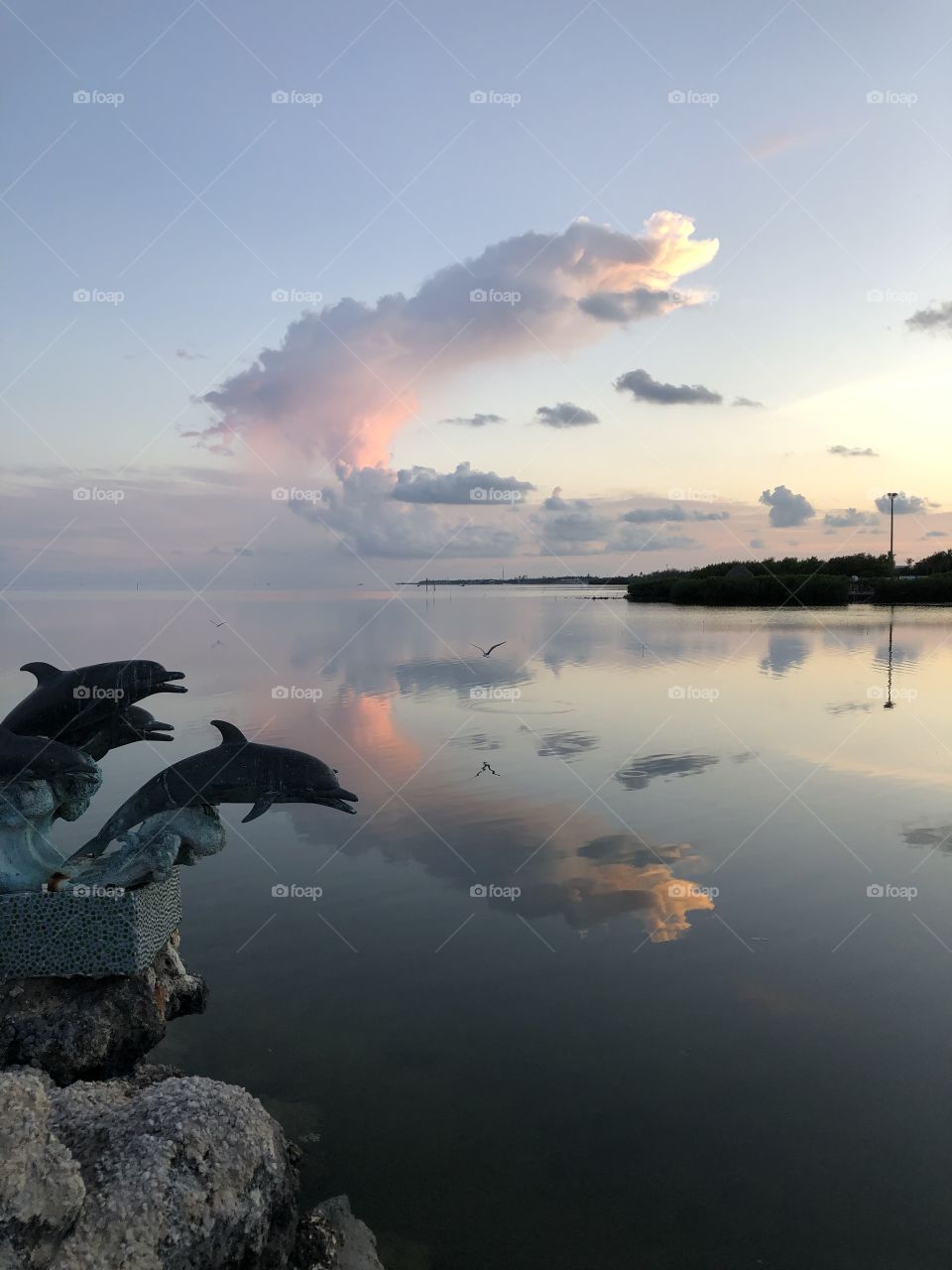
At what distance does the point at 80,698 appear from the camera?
9.71 metres

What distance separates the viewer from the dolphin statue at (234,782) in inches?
372

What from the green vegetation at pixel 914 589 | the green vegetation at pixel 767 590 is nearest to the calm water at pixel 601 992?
the green vegetation at pixel 767 590

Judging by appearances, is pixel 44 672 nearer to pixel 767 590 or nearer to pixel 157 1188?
pixel 157 1188

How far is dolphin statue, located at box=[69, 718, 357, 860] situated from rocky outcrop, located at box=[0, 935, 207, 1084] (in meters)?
1.77

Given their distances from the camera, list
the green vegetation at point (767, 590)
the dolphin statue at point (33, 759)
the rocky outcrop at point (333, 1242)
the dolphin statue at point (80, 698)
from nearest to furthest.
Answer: the rocky outcrop at point (333, 1242) < the dolphin statue at point (33, 759) < the dolphin statue at point (80, 698) < the green vegetation at point (767, 590)

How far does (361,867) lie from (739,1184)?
7993 millimetres

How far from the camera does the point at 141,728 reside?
1019 centimetres

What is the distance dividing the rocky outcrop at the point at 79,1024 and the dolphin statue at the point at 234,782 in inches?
69.8

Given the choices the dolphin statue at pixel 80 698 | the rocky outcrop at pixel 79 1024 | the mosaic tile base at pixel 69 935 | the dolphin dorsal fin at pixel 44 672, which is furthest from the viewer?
the dolphin dorsal fin at pixel 44 672

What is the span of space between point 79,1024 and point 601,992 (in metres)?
5.71

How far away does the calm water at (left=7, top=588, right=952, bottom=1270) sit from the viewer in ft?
22.1

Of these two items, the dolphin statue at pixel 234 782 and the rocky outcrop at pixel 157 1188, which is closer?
the rocky outcrop at pixel 157 1188

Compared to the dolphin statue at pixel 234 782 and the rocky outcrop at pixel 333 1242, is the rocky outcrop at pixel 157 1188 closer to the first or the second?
the rocky outcrop at pixel 333 1242

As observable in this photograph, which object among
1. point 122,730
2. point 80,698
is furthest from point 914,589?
point 80,698
